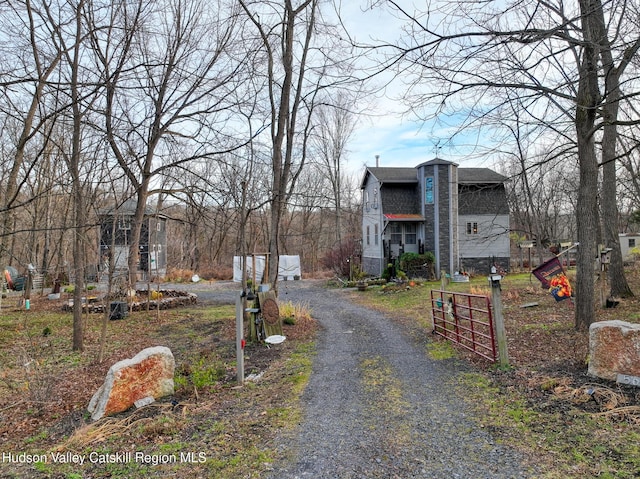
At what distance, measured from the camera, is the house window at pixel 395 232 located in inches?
864

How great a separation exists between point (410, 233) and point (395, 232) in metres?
0.92

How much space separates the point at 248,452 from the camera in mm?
3760

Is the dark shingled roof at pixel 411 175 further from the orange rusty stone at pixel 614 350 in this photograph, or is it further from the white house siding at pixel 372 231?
the orange rusty stone at pixel 614 350

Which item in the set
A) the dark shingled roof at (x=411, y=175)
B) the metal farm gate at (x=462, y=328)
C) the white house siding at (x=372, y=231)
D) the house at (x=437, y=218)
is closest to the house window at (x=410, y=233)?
the house at (x=437, y=218)

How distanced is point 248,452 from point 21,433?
2.89m

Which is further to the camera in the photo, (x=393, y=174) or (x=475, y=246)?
(x=393, y=174)

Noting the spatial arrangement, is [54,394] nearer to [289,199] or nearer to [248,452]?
[248,452]

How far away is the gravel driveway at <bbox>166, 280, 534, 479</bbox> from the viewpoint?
11.1 feet

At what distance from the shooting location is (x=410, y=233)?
22.2m

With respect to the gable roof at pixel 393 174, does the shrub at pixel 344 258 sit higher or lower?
lower

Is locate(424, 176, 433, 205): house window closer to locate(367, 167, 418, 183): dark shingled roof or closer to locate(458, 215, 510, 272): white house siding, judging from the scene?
locate(367, 167, 418, 183): dark shingled roof

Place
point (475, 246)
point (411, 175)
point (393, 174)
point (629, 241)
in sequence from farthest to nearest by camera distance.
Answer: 1. point (629, 241)
2. point (393, 174)
3. point (411, 175)
4. point (475, 246)

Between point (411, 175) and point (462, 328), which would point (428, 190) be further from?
point (462, 328)

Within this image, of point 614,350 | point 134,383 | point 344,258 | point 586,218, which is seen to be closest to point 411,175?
point 344,258
